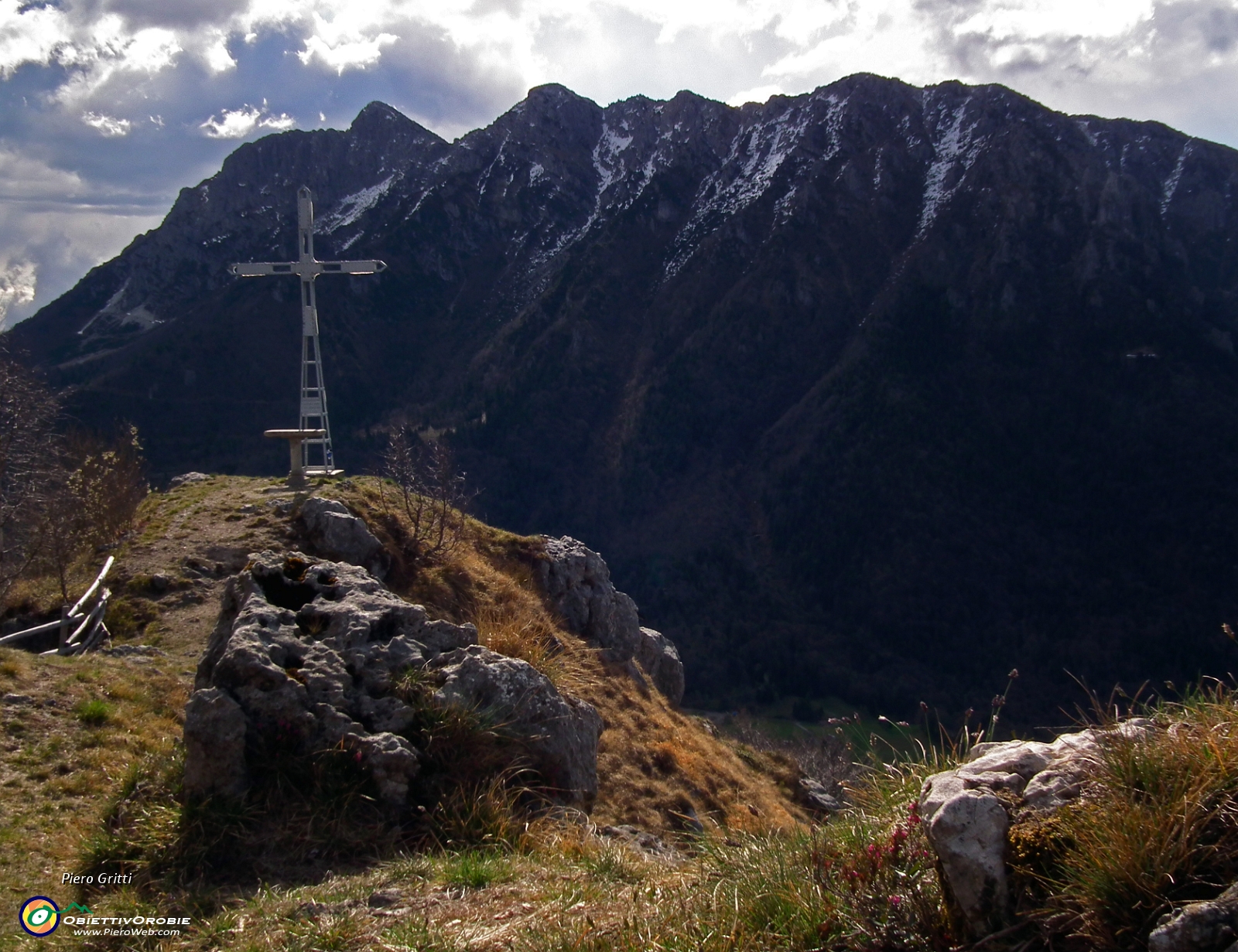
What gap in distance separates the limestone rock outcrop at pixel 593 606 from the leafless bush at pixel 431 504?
202cm

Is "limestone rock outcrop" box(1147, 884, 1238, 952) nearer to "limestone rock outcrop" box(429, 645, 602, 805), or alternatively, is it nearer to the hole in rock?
"limestone rock outcrop" box(429, 645, 602, 805)

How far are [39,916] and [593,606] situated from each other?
12.8m

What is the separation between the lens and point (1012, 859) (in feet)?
11.8

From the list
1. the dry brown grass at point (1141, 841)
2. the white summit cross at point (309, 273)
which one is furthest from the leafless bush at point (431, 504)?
the dry brown grass at point (1141, 841)

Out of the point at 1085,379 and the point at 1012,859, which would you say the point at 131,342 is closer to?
the point at 1085,379

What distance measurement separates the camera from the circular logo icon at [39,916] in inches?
189

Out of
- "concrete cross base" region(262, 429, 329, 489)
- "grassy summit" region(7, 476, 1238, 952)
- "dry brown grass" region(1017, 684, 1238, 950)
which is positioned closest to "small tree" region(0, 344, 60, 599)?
"concrete cross base" region(262, 429, 329, 489)

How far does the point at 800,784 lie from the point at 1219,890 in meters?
16.3

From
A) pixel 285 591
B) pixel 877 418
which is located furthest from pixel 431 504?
pixel 877 418

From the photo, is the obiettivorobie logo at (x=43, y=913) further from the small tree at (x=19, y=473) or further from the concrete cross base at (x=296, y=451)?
the concrete cross base at (x=296, y=451)

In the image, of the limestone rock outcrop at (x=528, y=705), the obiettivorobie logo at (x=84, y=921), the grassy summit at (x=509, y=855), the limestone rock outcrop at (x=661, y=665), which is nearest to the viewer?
the grassy summit at (x=509, y=855)

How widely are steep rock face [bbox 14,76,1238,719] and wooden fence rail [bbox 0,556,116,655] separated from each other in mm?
93734

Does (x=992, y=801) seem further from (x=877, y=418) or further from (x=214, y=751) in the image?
(x=877, y=418)

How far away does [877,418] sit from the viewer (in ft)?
495
